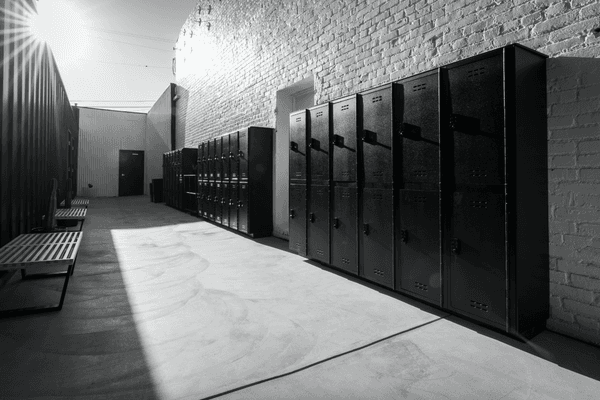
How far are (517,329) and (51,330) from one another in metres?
3.45

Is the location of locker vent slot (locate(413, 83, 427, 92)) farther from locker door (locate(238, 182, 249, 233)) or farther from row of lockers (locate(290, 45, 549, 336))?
locker door (locate(238, 182, 249, 233))

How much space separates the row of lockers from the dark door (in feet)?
63.1

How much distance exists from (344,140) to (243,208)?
11.6 ft

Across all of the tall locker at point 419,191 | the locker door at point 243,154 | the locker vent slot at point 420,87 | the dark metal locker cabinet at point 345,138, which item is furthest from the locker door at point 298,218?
the locker vent slot at point 420,87

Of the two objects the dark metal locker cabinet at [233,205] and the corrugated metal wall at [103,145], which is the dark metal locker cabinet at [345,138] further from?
the corrugated metal wall at [103,145]

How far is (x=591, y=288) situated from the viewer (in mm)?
2420

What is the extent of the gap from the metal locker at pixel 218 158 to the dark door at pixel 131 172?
14011 mm

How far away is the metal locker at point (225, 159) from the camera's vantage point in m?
7.77

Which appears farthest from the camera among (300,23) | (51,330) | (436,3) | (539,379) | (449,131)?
(300,23)

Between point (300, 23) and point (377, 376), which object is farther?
point (300, 23)

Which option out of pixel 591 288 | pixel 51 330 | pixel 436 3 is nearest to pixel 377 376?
pixel 591 288

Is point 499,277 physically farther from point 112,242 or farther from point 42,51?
point 42,51

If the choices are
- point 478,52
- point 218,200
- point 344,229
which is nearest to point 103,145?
point 218,200

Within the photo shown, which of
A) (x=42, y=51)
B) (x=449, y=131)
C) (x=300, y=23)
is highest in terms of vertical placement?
(x=300, y=23)
